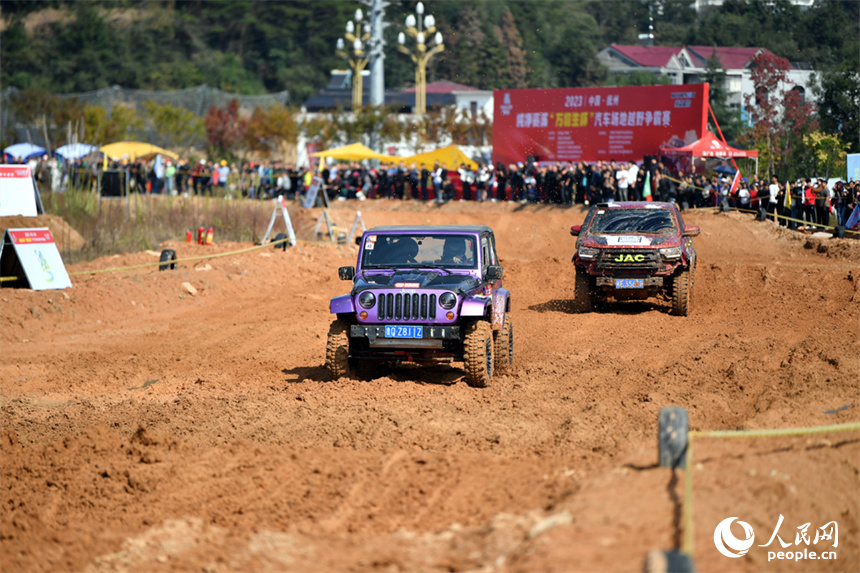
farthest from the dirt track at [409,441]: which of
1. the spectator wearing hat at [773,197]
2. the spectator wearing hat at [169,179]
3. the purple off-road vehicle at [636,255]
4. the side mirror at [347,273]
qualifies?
the spectator wearing hat at [169,179]

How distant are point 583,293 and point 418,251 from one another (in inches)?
211

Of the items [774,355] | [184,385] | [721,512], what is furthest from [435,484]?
[774,355]

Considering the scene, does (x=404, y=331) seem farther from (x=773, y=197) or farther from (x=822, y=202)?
(x=773, y=197)

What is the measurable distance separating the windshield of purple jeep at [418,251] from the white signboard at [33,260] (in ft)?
27.1

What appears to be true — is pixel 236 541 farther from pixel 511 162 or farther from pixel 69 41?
pixel 69 41

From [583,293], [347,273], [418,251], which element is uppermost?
[418,251]

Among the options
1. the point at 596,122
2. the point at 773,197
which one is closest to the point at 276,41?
the point at 596,122

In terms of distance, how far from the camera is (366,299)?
9484mm

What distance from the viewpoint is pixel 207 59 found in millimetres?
79750

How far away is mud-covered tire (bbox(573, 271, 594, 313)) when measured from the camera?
1474cm

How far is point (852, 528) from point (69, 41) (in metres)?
79.4

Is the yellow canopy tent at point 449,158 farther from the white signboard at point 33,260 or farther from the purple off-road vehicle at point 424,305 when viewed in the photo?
the purple off-road vehicle at point 424,305

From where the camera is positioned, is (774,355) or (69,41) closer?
(774,355)

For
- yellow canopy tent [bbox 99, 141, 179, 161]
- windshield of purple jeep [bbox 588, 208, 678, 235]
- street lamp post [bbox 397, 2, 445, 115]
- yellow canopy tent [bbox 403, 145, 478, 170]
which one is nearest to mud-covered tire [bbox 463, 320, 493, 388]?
windshield of purple jeep [bbox 588, 208, 678, 235]
